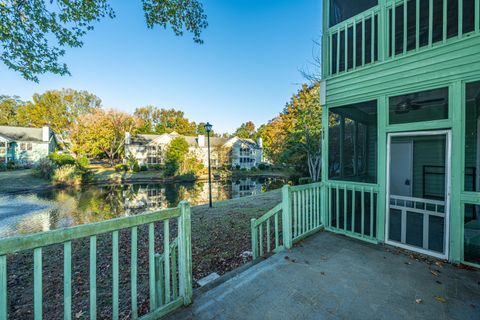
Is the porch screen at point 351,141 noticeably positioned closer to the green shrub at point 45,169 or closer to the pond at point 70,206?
the pond at point 70,206

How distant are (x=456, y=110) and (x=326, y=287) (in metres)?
3.09

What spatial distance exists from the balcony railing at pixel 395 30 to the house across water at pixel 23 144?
3539 cm

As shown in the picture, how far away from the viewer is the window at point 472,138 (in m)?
2.99

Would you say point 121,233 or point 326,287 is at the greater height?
point 326,287

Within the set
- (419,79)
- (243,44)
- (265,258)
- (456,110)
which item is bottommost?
(265,258)

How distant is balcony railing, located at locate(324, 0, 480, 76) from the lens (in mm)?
3014

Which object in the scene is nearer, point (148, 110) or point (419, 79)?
point (419, 79)

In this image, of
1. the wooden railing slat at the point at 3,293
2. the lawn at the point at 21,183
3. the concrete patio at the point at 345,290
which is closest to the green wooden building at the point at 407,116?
the concrete patio at the point at 345,290

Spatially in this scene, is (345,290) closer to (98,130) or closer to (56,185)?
(56,185)

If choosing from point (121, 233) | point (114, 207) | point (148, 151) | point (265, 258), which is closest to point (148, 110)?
point (148, 151)

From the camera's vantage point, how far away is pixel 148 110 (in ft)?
169

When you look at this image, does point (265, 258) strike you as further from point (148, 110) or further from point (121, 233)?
point (148, 110)

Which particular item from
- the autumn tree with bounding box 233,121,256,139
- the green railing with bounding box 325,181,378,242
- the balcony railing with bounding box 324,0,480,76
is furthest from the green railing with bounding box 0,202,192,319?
the autumn tree with bounding box 233,121,256,139

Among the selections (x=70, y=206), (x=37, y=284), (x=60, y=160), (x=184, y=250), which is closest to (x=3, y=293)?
(x=37, y=284)
